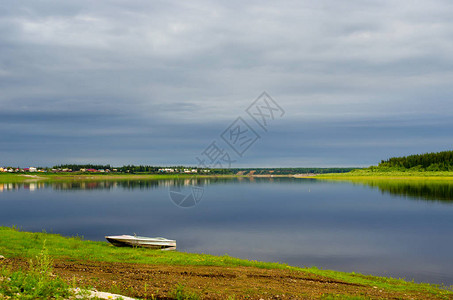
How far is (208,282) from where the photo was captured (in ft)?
55.9

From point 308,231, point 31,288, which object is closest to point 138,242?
point 31,288

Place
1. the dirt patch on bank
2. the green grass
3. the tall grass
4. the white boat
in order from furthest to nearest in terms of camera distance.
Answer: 1. the white boat
2. the green grass
3. the dirt patch on bank
4. the tall grass

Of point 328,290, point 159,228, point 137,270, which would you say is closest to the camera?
point 328,290

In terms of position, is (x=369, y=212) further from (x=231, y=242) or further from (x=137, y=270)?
(x=137, y=270)

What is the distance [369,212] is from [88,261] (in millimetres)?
59517

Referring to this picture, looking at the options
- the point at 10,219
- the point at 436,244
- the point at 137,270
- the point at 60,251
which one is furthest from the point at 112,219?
the point at 436,244

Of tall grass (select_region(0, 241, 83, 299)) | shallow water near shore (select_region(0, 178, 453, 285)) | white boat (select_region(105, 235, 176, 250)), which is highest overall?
tall grass (select_region(0, 241, 83, 299))

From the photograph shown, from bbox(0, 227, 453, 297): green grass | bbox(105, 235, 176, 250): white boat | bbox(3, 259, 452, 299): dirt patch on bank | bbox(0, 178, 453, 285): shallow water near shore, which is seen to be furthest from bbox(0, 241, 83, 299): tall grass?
bbox(0, 178, 453, 285): shallow water near shore

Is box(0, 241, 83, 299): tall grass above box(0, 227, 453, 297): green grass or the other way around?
above

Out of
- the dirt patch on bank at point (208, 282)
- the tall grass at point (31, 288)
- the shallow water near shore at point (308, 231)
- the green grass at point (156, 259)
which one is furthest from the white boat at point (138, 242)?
the tall grass at point (31, 288)

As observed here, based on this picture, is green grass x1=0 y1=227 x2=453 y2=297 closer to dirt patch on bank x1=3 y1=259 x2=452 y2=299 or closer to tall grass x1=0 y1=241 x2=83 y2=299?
dirt patch on bank x1=3 y1=259 x2=452 y2=299

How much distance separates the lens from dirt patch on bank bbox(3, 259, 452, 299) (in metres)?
14.6

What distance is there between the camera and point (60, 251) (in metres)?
23.9

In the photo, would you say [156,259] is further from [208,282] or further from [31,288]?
[31,288]
